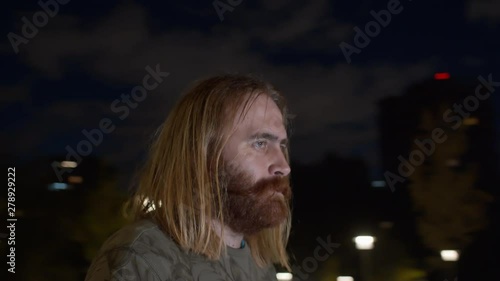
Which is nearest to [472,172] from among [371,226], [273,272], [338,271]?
[338,271]

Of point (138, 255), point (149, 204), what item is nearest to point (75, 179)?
point (149, 204)

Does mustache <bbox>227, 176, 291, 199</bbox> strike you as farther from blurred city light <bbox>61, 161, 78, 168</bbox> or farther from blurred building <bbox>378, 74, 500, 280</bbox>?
blurred city light <bbox>61, 161, 78, 168</bbox>

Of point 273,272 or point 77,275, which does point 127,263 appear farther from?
point 77,275

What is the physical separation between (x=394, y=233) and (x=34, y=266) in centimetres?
1773

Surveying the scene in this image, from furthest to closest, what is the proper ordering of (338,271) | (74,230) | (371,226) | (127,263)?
(371,226) → (338,271) → (74,230) → (127,263)

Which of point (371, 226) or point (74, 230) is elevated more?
point (371, 226)

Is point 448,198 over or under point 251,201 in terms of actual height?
over

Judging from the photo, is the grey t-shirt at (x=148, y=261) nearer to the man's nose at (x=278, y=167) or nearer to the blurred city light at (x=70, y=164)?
the man's nose at (x=278, y=167)

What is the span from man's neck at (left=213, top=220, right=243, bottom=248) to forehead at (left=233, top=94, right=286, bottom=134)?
0.75 feet

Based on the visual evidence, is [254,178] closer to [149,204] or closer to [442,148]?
[149,204]

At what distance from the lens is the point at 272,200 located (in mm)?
1525

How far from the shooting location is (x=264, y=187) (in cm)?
152

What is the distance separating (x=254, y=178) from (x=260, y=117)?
163 mm

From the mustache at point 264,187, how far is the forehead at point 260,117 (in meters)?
0.13
